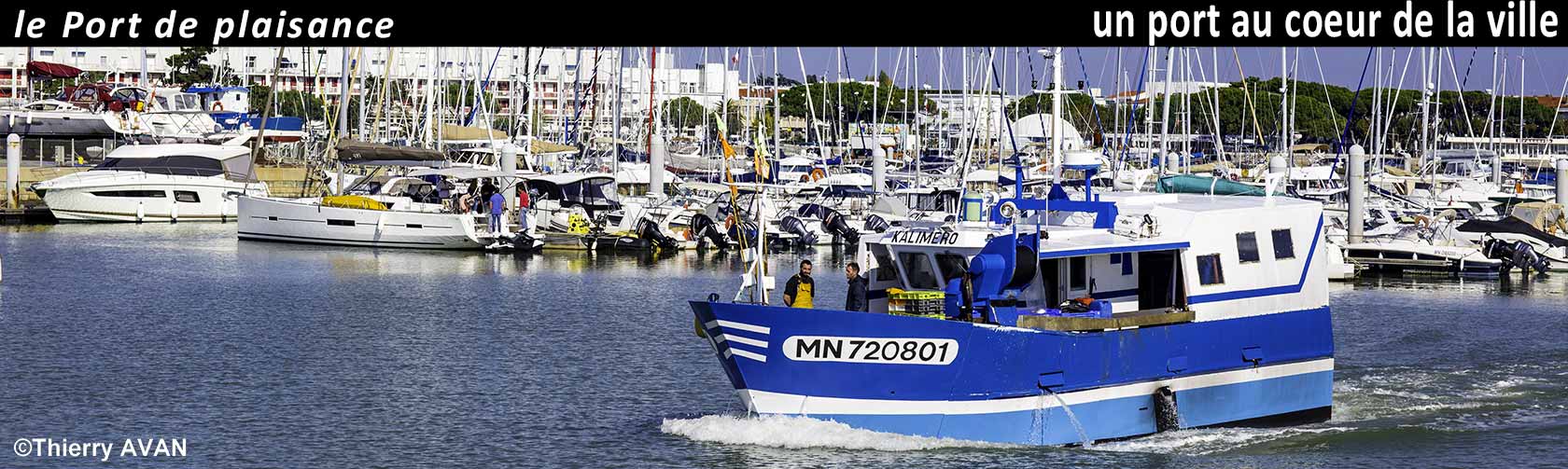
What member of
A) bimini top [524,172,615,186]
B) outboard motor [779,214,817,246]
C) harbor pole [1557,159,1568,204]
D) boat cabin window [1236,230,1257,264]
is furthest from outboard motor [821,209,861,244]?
boat cabin window [1236,230,1257,264]

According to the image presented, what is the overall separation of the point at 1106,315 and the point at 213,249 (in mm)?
41850

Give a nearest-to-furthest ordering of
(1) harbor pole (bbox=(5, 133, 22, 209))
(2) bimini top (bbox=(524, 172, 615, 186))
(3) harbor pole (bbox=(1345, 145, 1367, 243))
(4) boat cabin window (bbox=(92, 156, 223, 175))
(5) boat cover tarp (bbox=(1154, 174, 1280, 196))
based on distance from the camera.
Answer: (5) boat cover tarp (bbox=(1154, 174, 1280, 196))
(3) harbor pole (bbox=(1345, 145, 1367, 243))
(2) bimini top (bbox=(524, 172, 615, 186))
(1) harbor pole (bbox=(5, 133, 22, 209))
(4) boat cabin window (bbox=(92, 156, 223, 175))

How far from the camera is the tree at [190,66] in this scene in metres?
120

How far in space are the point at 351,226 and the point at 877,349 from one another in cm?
4163

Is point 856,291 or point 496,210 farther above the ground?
point 496,210

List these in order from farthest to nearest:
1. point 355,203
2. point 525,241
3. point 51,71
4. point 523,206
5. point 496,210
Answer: point 51,71 < point 355,203 < point 523,206 < point 496,210 < point 525,241

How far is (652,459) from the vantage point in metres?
23.8

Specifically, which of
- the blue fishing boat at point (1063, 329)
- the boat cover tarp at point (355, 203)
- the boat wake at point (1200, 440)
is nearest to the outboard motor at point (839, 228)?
the boat cover tarp at point (355, 203)

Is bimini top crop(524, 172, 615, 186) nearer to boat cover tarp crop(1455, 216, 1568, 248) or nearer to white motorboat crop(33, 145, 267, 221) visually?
white motorboat crop(33, 145, 267, 221)

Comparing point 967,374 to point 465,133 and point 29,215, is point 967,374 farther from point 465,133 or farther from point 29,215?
point 465,133

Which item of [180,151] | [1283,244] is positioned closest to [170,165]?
[180,151]

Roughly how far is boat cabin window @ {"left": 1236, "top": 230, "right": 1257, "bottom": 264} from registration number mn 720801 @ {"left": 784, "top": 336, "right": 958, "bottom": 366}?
15.9 ft

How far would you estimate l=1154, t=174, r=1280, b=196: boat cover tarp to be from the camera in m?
30.8

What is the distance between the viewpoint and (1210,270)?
953 inches
